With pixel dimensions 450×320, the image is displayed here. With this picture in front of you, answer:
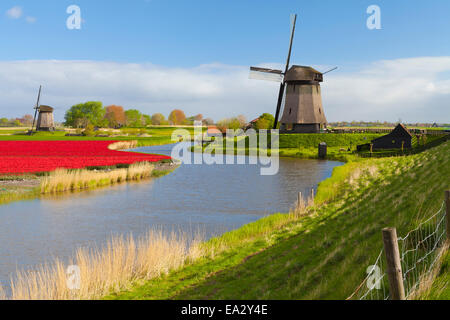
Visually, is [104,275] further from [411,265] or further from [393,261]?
[393,261]

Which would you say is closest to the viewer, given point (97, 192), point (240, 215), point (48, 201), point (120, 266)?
point (120, 266)

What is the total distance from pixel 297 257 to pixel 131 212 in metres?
9.81

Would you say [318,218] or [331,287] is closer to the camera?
[331,287]

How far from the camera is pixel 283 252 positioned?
10.3m

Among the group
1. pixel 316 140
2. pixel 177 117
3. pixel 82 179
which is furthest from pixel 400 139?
pixel 177 117

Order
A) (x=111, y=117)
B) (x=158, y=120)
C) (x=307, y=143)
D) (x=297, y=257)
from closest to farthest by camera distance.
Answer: (x=297, y=257) < (x=307, y=143) < (x=111, y=117) < (x=158, y=120)

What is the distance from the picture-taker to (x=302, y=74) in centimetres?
5478

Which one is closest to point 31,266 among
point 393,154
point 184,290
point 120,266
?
point 120,266

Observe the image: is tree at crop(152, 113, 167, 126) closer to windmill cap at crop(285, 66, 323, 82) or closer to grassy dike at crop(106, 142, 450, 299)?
windmill cap at crop(285, 66, 323, 82)

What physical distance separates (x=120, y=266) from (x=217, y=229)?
5.89 meters

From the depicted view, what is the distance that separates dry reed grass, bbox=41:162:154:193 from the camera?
2192cm

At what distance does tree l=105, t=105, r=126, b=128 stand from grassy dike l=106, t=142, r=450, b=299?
142m

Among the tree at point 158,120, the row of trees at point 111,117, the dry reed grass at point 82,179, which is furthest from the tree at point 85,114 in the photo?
the dry reed grass at point 82,179
